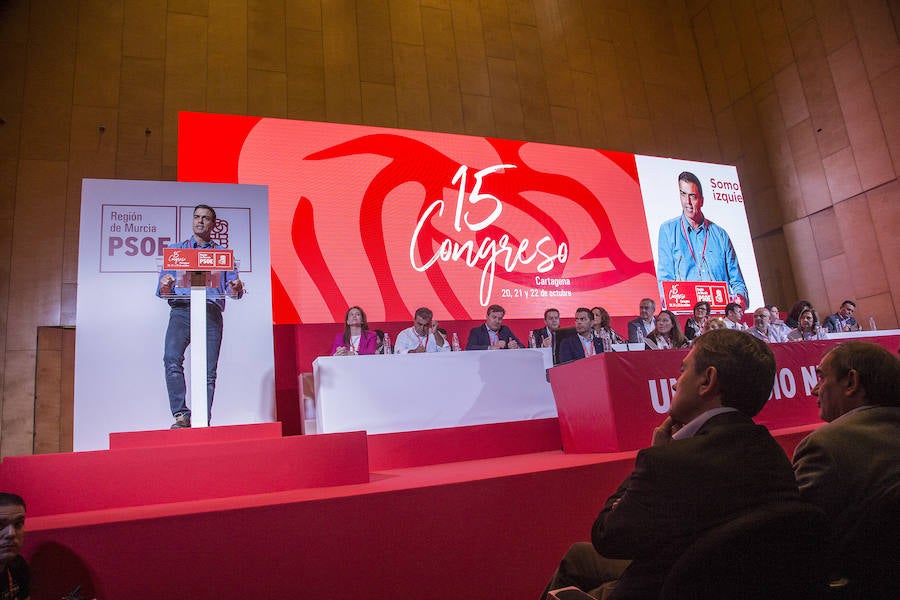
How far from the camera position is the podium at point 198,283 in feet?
9.45

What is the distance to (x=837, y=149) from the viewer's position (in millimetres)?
7871

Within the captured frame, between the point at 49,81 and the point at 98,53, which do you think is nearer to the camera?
the point at 49,81

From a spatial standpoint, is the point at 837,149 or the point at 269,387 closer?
the point at 269,387

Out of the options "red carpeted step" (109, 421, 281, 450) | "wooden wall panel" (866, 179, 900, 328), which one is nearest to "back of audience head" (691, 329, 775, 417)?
"red carpeted step" (109, 421, 281, 450)

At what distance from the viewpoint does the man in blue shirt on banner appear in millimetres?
7648

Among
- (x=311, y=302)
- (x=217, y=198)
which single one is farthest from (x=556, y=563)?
(x=311, y=302)

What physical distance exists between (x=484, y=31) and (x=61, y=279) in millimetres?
5745

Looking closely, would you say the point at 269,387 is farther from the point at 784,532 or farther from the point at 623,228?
the point at 623,228

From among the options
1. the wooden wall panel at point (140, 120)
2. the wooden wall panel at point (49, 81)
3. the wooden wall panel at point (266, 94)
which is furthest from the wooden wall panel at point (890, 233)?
the wooden wall panel at point (49, 81)

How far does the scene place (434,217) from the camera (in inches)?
263

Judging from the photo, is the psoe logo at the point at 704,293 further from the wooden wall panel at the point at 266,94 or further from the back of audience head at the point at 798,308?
the wooden wall panel at the point at 266,94

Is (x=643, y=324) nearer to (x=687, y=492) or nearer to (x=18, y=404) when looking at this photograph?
(x=687, y=492)

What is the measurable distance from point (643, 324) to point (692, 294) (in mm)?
1718

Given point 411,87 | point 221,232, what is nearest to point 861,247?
point 411,87
